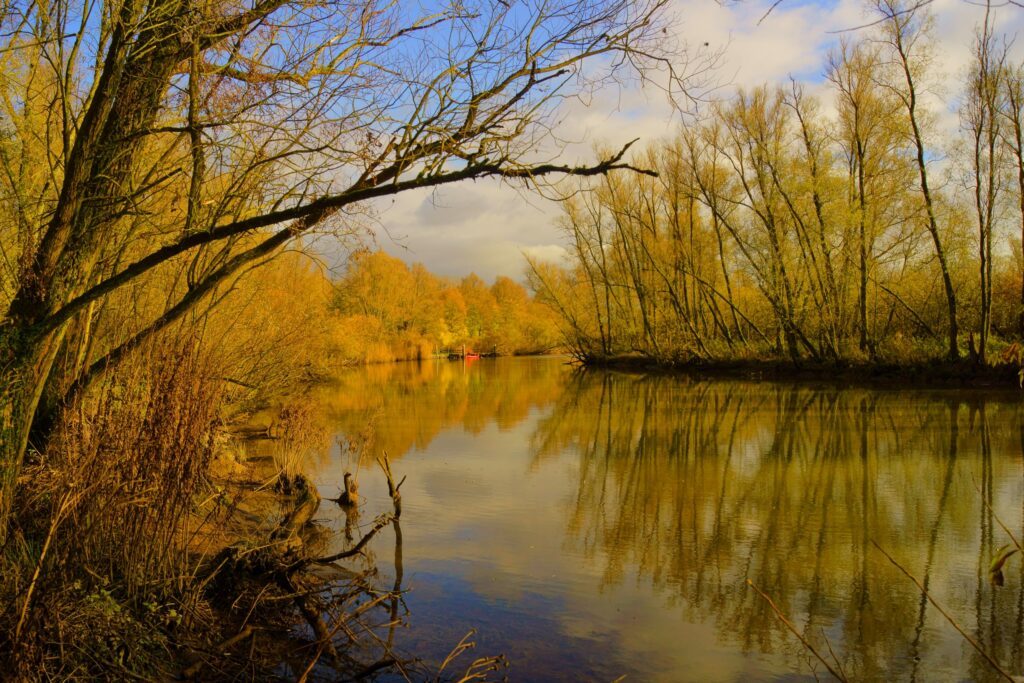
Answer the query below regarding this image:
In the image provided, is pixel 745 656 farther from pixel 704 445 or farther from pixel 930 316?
pixel 930 316

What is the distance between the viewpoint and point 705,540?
7801 mm

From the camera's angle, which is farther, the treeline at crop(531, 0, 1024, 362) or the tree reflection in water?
the treeline at crop(531, 0, 1024, 362)

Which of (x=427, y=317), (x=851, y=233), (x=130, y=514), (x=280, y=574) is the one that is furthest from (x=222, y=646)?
(x=427, y=317)

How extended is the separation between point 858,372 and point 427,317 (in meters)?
38.6

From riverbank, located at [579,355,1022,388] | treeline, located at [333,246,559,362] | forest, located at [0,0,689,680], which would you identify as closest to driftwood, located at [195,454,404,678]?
forest, located at [0,0,689,680]

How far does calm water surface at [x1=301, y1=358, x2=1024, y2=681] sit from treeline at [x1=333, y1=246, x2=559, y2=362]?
898 inches

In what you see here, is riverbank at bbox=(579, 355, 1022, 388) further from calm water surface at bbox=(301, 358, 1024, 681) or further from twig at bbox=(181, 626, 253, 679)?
twig at bbox=(181, 626, 253, 679)

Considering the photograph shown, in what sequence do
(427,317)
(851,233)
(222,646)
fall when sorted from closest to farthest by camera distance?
1. (222,646)
2. (851,233)
3. (427,317)

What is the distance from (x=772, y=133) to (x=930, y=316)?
864 centimetres

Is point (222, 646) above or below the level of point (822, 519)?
above

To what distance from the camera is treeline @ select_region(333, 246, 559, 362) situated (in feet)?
155

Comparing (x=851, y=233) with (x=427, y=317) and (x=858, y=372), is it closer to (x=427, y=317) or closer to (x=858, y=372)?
(x=858, y=372)

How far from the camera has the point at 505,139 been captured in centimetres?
509

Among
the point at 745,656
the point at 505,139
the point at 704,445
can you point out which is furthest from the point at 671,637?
the point at 704,445
